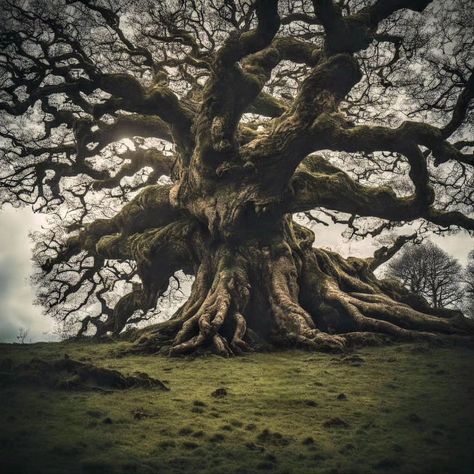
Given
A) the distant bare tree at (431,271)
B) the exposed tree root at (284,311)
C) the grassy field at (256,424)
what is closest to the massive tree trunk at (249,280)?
the exposed tree root at (284,311)

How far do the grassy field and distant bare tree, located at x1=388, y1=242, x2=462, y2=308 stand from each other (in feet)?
71.1

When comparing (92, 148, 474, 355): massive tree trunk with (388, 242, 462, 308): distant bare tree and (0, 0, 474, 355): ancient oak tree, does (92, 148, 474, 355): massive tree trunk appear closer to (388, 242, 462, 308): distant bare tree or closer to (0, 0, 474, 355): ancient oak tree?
(0, 0, 474, 355): ancient oak tree

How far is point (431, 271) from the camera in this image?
27.2m

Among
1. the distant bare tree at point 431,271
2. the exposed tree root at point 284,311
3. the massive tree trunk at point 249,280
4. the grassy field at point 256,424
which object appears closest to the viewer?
the grassy field at point 256,424

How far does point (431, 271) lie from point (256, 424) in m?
25.9

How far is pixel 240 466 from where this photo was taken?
3594 mm

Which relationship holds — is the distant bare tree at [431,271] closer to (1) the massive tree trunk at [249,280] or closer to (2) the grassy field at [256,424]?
(1) the massive tree trunk at [249,280]

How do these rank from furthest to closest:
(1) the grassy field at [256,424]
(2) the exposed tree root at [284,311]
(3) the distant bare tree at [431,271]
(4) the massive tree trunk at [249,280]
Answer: (3) the distant bare tree at [431,271] → (4) the massive tree trunk at [249,280] → (2) the exposed tree root at [284,311] → (1) the grassy field at [256,424]

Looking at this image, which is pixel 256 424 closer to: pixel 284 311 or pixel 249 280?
pixel 284 311

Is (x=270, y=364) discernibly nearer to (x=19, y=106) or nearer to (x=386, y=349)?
(x=386, y=349)

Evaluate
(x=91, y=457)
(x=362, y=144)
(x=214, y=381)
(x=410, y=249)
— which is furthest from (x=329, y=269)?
(x=410, y=249)

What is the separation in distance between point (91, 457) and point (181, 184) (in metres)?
10.6

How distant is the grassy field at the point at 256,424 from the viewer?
3568mm

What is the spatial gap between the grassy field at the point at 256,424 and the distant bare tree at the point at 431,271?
21.7 metres
